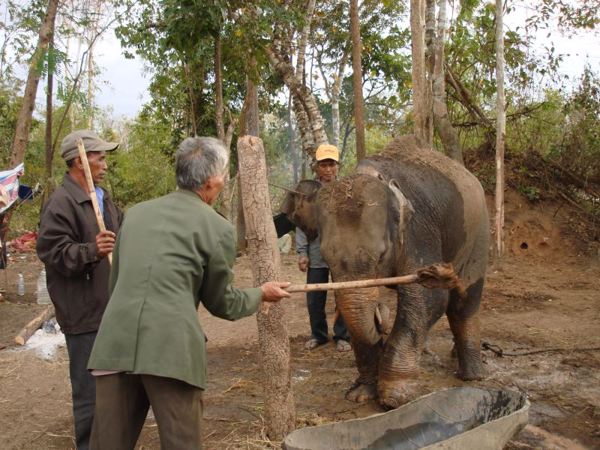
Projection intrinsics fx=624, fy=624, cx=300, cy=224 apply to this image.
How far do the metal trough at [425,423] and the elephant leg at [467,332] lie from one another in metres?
1.93

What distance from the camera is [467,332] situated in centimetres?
630

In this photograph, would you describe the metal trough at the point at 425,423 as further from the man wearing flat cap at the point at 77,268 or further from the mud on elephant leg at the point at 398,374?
the man wearing flat cap at the point at 77,268

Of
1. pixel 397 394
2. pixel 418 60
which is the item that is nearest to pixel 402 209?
pixel 397 394

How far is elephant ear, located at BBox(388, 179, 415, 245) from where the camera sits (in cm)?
504

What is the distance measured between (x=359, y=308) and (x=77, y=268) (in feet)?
6.88

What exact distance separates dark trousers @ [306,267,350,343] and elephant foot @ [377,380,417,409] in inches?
72.8

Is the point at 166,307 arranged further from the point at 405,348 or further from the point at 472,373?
the point at 472,373

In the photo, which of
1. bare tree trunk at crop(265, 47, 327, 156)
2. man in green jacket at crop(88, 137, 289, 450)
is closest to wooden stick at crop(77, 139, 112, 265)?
man in green jacket at crop(88, 137, 289, 450)

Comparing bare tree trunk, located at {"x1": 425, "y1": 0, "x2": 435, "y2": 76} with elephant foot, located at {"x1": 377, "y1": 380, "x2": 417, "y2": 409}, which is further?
bare tree trunk, located at {"x1": 425, "y1": 0, "x2": 435, "y2": 76}

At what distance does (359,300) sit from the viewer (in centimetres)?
477

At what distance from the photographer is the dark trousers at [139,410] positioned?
9.20 ft

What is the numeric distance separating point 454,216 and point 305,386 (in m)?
2.13

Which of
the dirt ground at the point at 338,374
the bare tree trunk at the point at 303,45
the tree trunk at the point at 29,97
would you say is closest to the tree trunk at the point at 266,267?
the dirt ground at the point at 338,374

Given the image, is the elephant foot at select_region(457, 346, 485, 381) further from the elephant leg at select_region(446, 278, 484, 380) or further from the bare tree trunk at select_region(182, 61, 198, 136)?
the bare tree trunk at select_region(182, 61, 198, 136)
